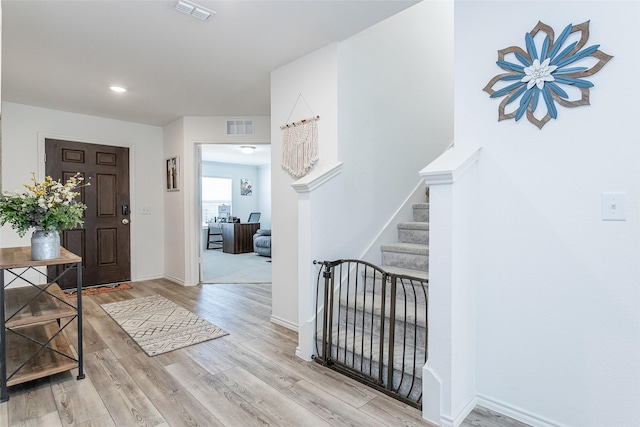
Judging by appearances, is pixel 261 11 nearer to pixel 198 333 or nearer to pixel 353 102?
pixel 353 102

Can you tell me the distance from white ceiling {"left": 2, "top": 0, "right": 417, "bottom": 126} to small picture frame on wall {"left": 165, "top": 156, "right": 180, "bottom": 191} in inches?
41.8

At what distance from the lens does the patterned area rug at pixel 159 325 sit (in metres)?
2.78

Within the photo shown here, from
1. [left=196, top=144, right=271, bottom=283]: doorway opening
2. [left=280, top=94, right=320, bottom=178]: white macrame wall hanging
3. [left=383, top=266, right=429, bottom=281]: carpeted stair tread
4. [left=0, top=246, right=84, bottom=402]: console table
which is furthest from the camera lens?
[left=196, top=144, right=271, bottom=283]: doorway opening

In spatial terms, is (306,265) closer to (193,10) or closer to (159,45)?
(193,10)

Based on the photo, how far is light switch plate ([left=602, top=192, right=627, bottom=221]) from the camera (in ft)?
4.88

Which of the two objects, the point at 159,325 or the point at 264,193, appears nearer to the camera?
the point at 159,325

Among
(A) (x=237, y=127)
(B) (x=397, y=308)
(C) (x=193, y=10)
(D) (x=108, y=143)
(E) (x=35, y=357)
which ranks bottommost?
(E) (x=35, y=357)

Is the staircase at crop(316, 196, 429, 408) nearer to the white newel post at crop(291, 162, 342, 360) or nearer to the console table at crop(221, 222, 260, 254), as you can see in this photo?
the white newel post at crop(291, 162, 342, 360)

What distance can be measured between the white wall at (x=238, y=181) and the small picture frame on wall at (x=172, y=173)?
4629 mm

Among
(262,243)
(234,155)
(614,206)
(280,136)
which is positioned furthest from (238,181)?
(614,206)

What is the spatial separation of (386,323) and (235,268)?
4.26 metres

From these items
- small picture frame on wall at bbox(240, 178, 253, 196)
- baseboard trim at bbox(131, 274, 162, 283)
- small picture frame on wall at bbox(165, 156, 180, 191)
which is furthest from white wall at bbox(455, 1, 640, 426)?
small picture frame on wall at bbox(240, 178, 253, 196)

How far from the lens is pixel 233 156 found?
8.80 meters

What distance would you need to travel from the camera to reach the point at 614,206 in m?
1.51
